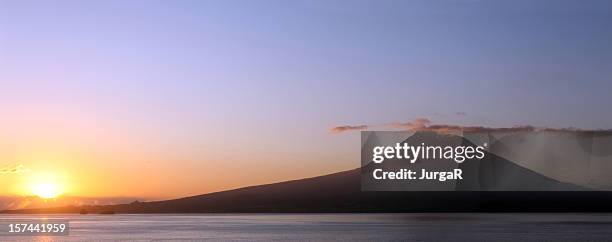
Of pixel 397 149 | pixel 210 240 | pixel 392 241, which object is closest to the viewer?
pixel 397 149

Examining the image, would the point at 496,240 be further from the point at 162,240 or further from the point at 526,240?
the point at 162,240

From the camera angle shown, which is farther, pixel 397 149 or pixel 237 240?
pixel 237 240

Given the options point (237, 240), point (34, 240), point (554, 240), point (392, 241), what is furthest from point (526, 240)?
point (34, 240)

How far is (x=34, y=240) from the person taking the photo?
108 metres

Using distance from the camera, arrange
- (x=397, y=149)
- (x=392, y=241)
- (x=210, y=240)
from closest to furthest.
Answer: (x=397, y=149)
(x=392, y=241)
(x=210, y=240)

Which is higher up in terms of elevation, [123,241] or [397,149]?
[397,149]

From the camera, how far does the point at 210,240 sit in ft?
370

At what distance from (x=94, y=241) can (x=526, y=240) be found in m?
57.0

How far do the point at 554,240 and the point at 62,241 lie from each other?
6407 cm

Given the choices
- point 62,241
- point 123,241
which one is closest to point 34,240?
point 62,241

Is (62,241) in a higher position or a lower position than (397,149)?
lower

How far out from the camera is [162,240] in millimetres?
111750

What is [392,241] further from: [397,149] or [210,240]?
[397,149]

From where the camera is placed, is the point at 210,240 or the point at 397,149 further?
the point at 210,240
